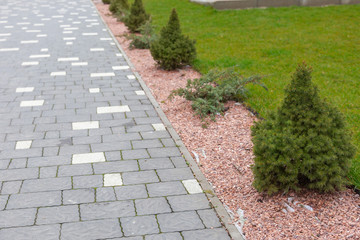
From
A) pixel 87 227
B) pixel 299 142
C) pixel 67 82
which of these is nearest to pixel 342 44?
pixel 67 82

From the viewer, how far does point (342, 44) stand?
11352mm

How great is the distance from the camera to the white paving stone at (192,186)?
181 inches

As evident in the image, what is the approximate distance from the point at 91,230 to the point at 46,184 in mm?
1133

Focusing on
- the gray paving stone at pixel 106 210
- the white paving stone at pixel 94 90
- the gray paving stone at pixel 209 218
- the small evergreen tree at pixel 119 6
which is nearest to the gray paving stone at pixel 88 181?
the gray paving stone at pixel 106 210

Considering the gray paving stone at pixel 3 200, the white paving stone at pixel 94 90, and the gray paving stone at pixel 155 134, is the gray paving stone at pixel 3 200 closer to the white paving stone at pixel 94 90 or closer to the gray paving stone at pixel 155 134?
the gray paving stone at pixel 155 134

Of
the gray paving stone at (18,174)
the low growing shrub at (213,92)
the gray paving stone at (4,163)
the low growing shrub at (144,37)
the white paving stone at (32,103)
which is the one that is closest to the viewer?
the gray paving stone at (18,174)

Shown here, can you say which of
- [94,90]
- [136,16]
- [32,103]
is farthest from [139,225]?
[136,16]

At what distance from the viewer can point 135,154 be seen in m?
5.48

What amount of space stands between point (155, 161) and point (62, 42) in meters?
9.68

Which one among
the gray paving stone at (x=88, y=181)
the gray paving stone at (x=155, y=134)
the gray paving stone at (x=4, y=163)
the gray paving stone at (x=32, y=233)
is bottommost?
the gray paving stone at (x=155, y=134)

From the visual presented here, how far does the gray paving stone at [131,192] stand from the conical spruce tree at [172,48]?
5280 mm

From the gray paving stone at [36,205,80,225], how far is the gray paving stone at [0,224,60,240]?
0.32 ft

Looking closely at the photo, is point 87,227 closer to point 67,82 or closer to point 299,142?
point 299,142

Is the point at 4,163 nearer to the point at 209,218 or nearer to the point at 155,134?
the point at 155,134
